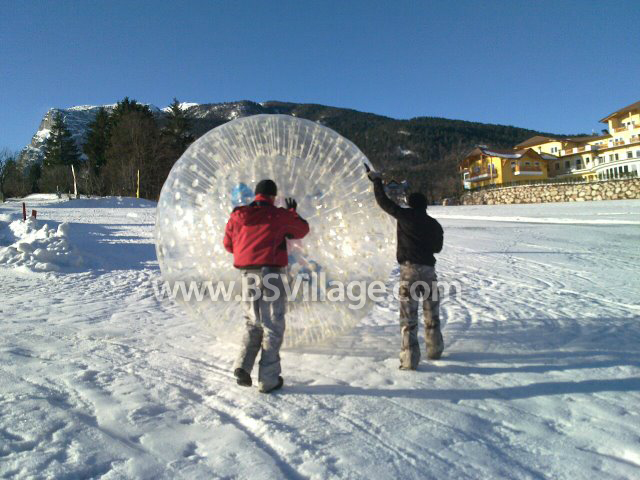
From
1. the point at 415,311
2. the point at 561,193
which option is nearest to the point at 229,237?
the point at 415,311

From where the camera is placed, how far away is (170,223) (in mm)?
3738

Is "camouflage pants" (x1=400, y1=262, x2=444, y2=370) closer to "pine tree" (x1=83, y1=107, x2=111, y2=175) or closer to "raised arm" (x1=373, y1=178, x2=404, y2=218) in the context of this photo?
"raised arm" (x1=373, y1=178, x2=404, y2=218)

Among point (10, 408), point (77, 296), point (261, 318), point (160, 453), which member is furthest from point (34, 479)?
point (77, 296)

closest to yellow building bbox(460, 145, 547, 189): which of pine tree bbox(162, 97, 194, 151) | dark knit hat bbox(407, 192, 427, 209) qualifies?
pine tree bbox(162, 97, 194, 151)

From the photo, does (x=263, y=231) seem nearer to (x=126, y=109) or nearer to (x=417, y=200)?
(x=417, y=200)

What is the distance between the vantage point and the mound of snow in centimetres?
808

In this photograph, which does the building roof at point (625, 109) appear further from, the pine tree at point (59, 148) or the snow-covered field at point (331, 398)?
the pine tree at point (59, 148)

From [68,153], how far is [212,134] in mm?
63958

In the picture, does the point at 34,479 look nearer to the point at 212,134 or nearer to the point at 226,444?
the point at 226,444

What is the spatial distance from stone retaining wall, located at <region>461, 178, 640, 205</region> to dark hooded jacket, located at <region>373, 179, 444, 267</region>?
35445 millimetres

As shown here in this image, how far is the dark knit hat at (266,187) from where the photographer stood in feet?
10.8

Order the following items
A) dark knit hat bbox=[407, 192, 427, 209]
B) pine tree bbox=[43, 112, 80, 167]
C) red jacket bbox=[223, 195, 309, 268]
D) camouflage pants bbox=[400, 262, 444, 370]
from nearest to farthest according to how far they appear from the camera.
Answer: red jacket bbox=[223, 195, 309, 268] → camouflage pants bbox=[400, 262, 444, 370] → dark knit hat bbox=[407, 192, 427, 209] → pine tree bbox=[43, 112, 80, 167]

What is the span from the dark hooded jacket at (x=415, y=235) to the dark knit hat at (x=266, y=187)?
94 cm

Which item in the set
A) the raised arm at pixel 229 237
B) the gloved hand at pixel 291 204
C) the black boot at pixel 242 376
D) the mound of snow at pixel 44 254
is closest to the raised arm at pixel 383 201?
the gloved hand at pixel 291 204
